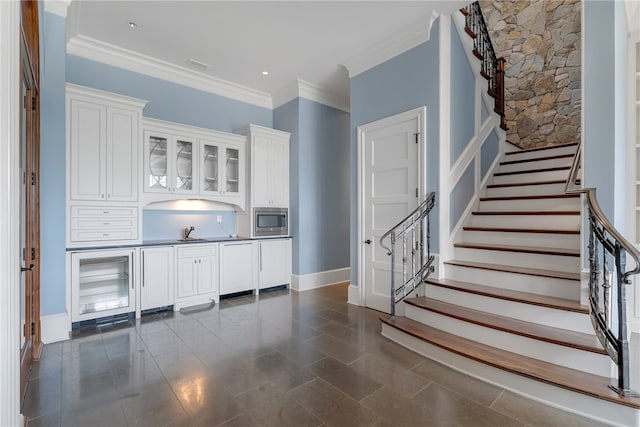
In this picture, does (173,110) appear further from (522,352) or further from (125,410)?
(522,352)

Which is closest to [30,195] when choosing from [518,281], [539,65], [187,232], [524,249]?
[187,232]

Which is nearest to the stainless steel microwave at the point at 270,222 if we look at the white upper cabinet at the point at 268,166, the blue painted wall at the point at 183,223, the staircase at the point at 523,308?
the white upper cabinet at the point at 268,166

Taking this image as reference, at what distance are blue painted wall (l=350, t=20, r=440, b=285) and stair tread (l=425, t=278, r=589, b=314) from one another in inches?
18.6

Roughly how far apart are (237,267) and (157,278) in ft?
3.62

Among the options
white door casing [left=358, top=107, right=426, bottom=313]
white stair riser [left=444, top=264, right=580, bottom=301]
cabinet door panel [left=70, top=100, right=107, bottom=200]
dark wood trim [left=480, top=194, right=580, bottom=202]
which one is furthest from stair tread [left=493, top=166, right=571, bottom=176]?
cabinet door panel [left=70, top=100, right=107, bottom=200]

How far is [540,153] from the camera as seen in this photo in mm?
4473

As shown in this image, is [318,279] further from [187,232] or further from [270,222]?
[187,232]

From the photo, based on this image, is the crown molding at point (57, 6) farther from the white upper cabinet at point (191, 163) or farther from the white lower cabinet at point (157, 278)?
the white lower cabinet at point (157, 278)

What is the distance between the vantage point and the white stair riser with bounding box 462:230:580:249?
3.01m

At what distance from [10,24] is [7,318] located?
105 centimetres

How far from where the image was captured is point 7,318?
1089mm

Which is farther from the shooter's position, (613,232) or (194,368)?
(194,368)

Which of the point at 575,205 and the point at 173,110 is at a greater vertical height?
the point at 173,110

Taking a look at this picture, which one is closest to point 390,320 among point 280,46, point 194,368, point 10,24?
point 194,368
